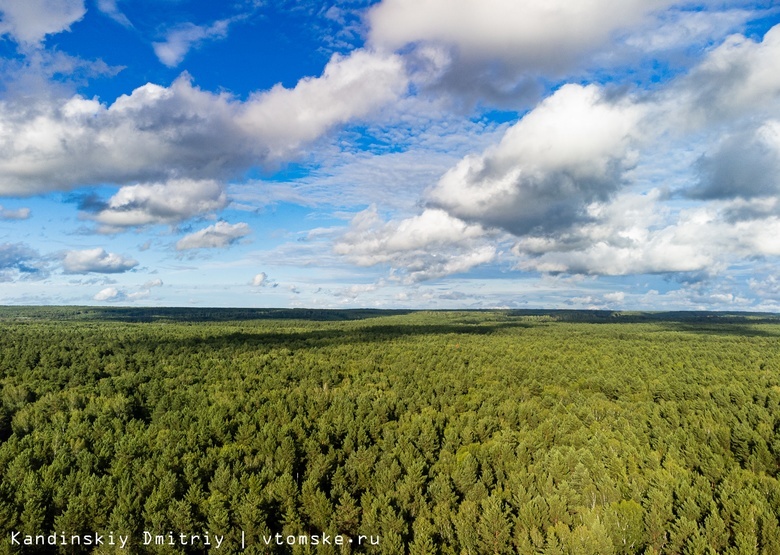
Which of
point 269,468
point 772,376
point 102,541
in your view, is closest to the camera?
point 102,541

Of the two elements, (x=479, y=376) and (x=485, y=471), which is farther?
(x=479, y=376)

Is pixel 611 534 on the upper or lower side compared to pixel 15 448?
lower

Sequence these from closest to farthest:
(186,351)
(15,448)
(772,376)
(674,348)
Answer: (15,448) < (772,376) < (186,351) < (674,348)

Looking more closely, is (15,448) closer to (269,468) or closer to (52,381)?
(269,468)

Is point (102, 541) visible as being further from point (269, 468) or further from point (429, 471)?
point (429, 471)

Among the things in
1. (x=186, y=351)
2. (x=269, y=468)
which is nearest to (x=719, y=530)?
(x=269, y=468)

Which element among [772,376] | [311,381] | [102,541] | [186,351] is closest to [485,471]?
[102,541]
